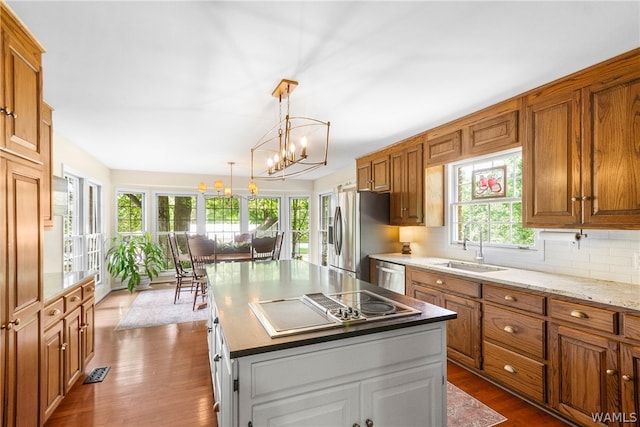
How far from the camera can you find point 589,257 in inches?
93.3

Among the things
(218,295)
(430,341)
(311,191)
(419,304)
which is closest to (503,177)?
(419,304)

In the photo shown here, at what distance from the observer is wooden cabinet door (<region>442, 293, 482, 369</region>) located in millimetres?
2580

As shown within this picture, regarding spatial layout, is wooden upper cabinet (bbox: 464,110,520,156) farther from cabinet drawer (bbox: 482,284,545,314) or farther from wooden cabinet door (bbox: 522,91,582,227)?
cabinet drawer (bbox: 482,284,545,314)

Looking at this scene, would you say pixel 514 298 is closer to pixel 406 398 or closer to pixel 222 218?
pixel 406 398

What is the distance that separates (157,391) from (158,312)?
7.38ft

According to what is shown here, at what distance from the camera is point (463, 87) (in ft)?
7.74

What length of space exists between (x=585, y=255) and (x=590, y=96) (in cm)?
116

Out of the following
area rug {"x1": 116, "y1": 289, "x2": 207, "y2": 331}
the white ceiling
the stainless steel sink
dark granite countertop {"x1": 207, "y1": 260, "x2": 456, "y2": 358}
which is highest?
the white ceiling

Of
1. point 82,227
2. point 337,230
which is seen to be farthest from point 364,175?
point 82,227

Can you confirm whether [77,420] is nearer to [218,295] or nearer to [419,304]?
[218,295]

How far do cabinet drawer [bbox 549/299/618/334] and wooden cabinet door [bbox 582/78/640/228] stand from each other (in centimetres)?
56

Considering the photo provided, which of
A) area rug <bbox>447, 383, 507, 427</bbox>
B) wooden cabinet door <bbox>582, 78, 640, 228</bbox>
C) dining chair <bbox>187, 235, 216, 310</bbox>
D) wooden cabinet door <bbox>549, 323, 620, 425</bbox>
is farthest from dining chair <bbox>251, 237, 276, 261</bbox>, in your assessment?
wooden cabinet door <bbox>582, 78, 640, 228</bbox>

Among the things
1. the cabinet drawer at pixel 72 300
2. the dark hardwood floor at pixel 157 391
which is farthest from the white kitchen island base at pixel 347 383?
the cabinet drawer at pixel 72 300

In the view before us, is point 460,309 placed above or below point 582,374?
above
